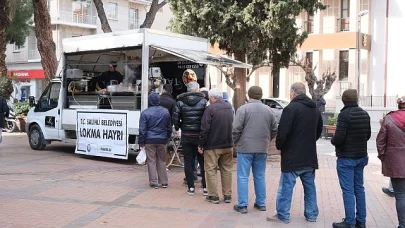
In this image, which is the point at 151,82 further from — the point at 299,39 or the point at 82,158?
the point at 299,39

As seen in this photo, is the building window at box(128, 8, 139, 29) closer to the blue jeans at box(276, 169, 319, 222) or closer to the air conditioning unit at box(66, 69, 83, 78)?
the air conditioning unit at box(66, 69, 83, 78)

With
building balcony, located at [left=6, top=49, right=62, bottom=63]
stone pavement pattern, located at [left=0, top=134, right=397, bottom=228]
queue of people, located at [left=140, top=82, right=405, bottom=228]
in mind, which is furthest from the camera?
building balcony, located at [left=6, top=49, right=62, bottom=63]

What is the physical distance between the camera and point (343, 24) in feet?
104

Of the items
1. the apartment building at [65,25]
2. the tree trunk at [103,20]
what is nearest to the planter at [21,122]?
the tree trunk at [103,20]

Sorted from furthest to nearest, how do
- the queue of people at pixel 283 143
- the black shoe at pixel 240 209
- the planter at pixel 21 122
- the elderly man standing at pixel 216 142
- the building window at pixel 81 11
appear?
the building window at pixel 81 11
the planter at pixel 21 122
the elderly man standing at pixel 216 142
the black shoe at pixel 240 209
the queue of people at pixel 283 143

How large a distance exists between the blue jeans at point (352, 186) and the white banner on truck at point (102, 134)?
20.3ft

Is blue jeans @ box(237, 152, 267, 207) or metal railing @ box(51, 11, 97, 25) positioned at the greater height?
metal railing @ box(51, 11, 97, 25)

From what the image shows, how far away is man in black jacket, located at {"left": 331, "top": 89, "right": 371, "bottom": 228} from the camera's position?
20.5 feet

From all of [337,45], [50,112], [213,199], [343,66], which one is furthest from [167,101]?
[343,66]

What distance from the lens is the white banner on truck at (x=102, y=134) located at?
11422 mm

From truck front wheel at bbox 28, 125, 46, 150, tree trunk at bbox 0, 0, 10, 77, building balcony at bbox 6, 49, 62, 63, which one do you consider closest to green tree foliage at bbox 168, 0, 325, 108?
truck front wheel at bbox 28, 125, 46, 150

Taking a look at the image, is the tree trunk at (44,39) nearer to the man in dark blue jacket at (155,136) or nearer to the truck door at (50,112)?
the truck door at (50,112)

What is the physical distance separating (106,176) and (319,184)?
14.4 ft

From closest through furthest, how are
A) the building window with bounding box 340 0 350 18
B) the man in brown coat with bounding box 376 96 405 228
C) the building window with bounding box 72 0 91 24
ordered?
1. the man in brown coat with bounding box 376 96 405 228
2. the building window with bounding box 340 0 350 18
3. the building window with bounding box 72 0 91 24
